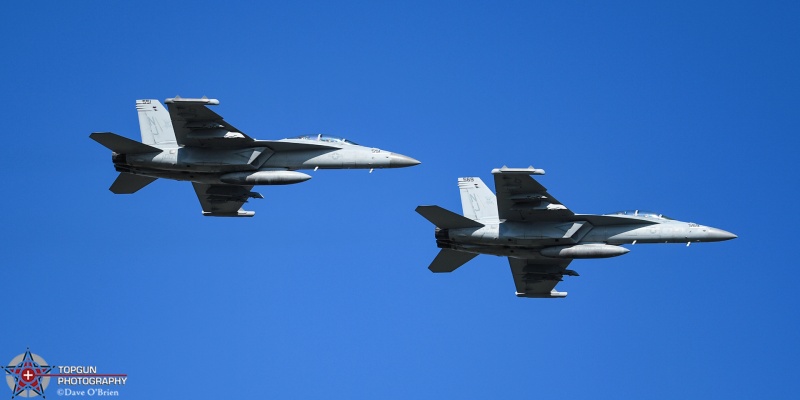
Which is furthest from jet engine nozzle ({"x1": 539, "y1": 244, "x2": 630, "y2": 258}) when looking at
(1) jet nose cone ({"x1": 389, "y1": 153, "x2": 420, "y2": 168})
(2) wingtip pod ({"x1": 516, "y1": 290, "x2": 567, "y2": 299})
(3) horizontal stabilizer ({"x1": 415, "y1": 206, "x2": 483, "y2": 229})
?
(1) jet nose cone ({"x1": 389, "y1": 153, "x2": 420, "y2": 168})

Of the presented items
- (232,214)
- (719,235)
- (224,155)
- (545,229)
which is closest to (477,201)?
(545,229)

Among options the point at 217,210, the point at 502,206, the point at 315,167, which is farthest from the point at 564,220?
the point at 217,210

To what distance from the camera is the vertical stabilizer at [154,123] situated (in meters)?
92.9

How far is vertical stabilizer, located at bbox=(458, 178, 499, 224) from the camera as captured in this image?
91562 mm

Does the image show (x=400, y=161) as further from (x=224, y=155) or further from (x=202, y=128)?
(x=202, y=128)

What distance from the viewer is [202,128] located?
299 ft

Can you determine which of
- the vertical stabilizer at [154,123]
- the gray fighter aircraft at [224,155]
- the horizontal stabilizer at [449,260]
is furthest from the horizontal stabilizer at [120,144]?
the horizontal stabilizer at [449,260]

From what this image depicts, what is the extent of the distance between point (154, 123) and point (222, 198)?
547 cm

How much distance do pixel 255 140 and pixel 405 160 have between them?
6657mm

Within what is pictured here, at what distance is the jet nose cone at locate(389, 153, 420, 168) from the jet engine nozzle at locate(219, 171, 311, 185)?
152 inches

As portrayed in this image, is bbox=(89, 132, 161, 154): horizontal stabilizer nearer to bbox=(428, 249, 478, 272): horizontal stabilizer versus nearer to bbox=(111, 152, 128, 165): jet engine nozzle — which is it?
bbox=(111, 152, 128, 165): jet engine nozzle

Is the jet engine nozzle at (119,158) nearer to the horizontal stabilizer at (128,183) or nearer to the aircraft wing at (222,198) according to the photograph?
the horizontal stabilizer at (128,183)

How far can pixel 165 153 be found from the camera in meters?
91.1

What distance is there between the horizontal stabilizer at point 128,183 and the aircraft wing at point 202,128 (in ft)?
11.3
